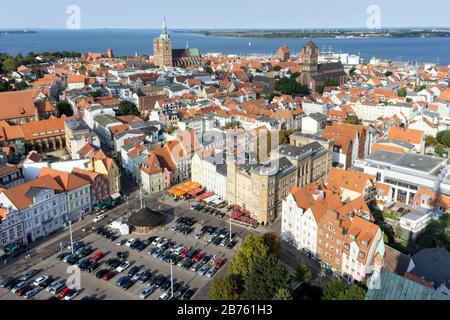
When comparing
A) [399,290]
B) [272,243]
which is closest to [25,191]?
[272,243]

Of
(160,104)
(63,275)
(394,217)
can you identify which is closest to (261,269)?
(63,275)

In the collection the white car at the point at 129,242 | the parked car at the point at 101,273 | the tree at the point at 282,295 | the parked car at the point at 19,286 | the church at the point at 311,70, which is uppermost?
the church at the point at 311,70

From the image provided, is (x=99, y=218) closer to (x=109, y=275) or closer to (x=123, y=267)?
(x=123, y=267)

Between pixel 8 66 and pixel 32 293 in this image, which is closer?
pixel 32 293

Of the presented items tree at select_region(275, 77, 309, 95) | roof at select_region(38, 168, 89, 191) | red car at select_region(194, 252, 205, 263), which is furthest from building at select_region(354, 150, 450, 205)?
tree at select_region(275, 77, 309, 95)

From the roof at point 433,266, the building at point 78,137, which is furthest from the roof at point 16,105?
the roof at point 433,266

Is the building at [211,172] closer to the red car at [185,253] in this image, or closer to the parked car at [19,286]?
the red car at [185,253]

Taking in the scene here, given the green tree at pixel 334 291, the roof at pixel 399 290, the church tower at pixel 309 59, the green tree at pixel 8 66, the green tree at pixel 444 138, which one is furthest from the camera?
the green tree at pixel 8 66
